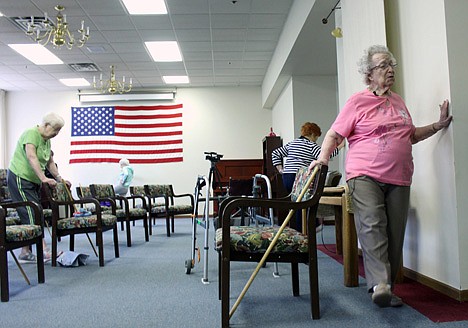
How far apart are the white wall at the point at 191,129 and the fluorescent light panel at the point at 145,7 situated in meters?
4.58

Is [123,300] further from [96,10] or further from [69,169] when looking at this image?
[69,169]

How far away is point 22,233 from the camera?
278cm

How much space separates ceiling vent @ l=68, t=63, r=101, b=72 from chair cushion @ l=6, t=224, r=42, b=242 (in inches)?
242

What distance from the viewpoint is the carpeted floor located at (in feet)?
6.78

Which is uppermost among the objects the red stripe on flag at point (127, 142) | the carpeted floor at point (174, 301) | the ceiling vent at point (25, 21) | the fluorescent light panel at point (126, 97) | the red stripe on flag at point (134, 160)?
the ceiling vent at point (25, 21)

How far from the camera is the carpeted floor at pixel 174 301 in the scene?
2066 millimetres

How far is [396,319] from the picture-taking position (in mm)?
2027

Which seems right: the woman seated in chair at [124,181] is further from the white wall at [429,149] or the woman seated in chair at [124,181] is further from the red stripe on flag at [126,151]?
the white wall at [429,149]

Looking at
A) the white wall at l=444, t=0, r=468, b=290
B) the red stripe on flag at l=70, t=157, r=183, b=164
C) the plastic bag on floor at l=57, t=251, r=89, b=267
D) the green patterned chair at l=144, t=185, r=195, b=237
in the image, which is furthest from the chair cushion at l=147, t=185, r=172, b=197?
the white wall at l=444, t=0, r=468, b=290

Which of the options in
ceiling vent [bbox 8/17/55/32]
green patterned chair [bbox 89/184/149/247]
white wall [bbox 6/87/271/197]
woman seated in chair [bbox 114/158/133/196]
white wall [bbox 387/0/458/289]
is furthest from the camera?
white wall [bbox 6/87/271/197]

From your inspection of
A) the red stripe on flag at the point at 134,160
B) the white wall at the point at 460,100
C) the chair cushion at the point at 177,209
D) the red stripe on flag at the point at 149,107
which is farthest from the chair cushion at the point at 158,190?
the white wall at the point at 460,100

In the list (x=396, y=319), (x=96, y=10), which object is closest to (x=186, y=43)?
(x=96, y=10)

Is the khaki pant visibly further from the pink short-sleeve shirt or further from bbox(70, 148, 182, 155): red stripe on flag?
bbox(70, 148, 182, 155): red stripe on flag

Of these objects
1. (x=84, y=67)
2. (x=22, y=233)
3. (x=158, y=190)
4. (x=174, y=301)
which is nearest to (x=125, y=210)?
(x=158, y=190)
